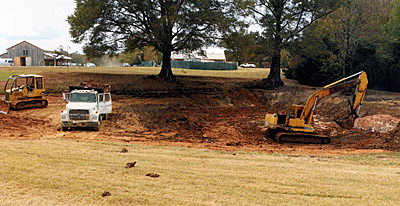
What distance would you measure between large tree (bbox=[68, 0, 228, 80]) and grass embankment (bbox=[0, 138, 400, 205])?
2174cm

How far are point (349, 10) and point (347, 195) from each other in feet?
94.2

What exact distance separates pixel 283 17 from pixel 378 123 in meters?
21.3

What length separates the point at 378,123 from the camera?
2095cm

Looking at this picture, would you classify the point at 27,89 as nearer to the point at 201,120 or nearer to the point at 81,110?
the point at 81,110

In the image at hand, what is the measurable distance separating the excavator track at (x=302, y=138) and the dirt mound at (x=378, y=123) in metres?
4.04

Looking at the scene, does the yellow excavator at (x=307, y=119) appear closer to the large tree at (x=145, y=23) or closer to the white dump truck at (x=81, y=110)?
the white dump truck at (x=81, y=110)

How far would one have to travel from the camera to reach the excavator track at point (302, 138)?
61.1 ft

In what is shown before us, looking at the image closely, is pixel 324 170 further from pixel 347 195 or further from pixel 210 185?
pixel 210 185

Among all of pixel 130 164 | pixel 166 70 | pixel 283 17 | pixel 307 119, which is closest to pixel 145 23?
pixel 166 70

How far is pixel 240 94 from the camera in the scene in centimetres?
3778

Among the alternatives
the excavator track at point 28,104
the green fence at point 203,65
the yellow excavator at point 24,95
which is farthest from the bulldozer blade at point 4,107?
the green fence at point 203,65

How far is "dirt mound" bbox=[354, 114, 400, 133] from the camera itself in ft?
66.3

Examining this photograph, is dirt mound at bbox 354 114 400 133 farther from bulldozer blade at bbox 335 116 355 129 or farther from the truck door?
the truck door

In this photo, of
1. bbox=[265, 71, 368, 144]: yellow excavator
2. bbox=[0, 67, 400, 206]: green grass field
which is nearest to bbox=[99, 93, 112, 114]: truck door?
bbox=[0, 67, 400, 206]: green grass field
